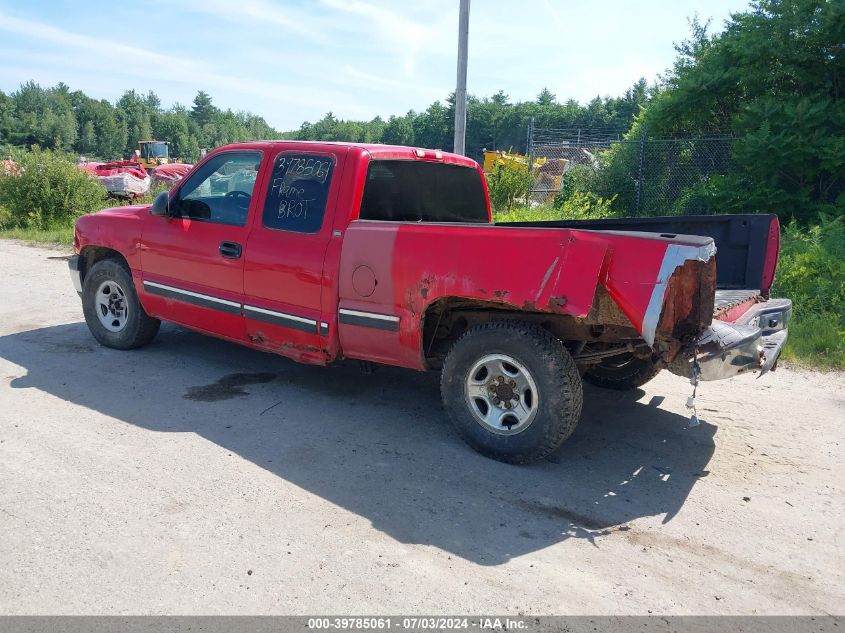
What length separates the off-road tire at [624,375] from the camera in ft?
17.7

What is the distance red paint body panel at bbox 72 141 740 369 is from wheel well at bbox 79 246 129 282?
15cm

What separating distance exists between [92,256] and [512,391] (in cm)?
457

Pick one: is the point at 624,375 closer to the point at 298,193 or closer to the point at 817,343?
the point at 817,343

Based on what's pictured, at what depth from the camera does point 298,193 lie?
5102 millimetres

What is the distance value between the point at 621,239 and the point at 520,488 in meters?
1.50

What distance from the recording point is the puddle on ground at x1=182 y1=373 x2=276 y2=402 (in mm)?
5289

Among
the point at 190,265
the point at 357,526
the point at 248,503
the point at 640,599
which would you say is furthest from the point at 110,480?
the point at 640,599

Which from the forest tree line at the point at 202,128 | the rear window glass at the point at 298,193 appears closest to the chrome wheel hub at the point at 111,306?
the rear window glass at the point at 298,193

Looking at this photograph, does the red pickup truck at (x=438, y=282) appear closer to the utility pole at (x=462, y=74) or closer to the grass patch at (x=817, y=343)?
the grass patch at (x=817, y=343)

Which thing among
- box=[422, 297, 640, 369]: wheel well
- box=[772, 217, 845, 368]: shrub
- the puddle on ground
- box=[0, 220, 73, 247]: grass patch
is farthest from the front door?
box=[0, 220, 73, 247]: grass patch

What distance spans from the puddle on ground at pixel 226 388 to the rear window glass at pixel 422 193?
5.70ft

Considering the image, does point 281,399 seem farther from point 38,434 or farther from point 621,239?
point 621,239

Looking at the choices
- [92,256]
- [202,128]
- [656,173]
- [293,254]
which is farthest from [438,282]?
[202,128]

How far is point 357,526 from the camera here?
3.49 meters
